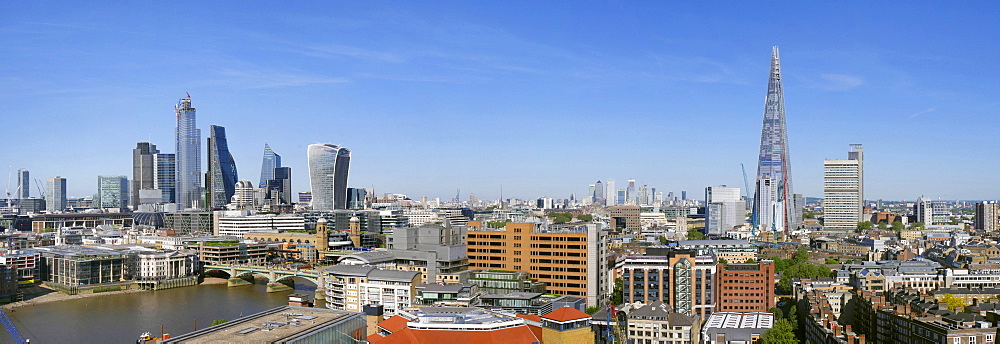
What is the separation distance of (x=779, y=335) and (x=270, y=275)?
2591cm

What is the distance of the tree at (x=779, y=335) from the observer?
22453 millimetres

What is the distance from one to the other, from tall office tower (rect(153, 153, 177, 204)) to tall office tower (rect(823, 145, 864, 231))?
2728 inches

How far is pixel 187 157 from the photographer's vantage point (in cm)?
9906

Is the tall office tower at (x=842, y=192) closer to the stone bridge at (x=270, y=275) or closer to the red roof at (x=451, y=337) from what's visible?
the stone bridge at (x=270, y=275)

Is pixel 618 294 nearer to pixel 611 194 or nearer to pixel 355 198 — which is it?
pixel 355 198

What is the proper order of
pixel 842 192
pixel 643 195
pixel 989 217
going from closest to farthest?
pixel 989 217 → pixel 842 192 → pixel 643 195

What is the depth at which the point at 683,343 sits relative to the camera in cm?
2448

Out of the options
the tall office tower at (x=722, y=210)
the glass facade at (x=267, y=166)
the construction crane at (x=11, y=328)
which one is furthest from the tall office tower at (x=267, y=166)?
the construction crane at (x=11, y=328)

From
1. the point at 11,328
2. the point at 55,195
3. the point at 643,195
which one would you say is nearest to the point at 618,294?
the point at 11,328

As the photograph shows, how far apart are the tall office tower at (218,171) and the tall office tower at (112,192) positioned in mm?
18970

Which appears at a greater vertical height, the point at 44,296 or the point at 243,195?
the point at 243,195

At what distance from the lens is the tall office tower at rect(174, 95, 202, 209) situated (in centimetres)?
9750

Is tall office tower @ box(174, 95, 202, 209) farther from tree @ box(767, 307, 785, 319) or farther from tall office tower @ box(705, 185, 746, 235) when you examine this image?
tree @ box(767, 307, 785, 319)

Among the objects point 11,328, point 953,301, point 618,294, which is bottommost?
point 11,328
